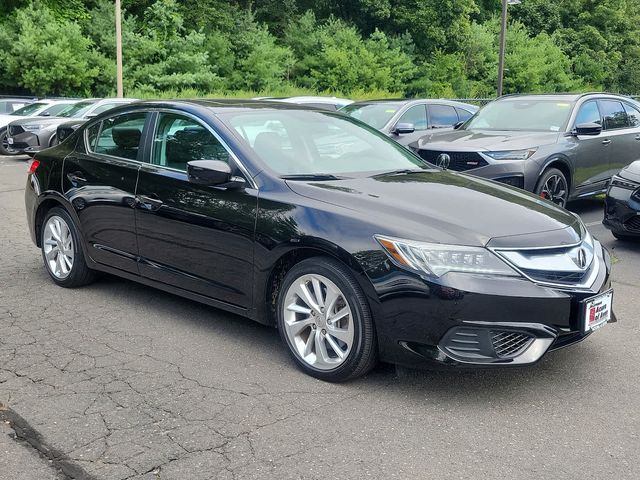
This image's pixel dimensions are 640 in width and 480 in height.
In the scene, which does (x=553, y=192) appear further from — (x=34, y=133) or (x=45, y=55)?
(x=45, y=55)

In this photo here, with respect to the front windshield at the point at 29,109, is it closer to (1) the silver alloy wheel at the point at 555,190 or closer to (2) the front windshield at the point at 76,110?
(2) the front windshield at the point at 76,110

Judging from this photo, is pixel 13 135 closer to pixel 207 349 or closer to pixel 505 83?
pixel 207 349

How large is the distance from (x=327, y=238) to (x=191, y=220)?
1143 millimetres

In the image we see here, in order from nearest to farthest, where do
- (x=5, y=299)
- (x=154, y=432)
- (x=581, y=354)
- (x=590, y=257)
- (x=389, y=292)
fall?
(x=154, y=432), (x=389, y=292), (x=590, y=257), (x=581, y=354), (x=5, y=299)

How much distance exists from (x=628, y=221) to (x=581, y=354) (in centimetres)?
343

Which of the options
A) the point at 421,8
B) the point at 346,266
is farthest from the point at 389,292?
the point at 421,8

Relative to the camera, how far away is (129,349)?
4590 mm

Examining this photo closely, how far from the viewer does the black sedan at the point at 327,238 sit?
374 centimetres

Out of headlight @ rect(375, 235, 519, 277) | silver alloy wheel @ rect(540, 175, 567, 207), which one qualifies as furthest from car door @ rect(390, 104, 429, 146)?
headlight @ rect(375, 235, 519, 277)

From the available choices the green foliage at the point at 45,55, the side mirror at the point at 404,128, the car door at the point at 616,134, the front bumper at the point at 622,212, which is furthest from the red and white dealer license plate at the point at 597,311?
the green foliage at the point at 45,55

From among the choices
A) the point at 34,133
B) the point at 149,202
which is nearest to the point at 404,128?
the point at 149,202

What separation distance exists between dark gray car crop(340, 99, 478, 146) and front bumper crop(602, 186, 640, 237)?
3.60 meters

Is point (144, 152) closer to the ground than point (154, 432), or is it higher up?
higher up

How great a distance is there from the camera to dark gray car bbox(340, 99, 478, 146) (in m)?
11.3
